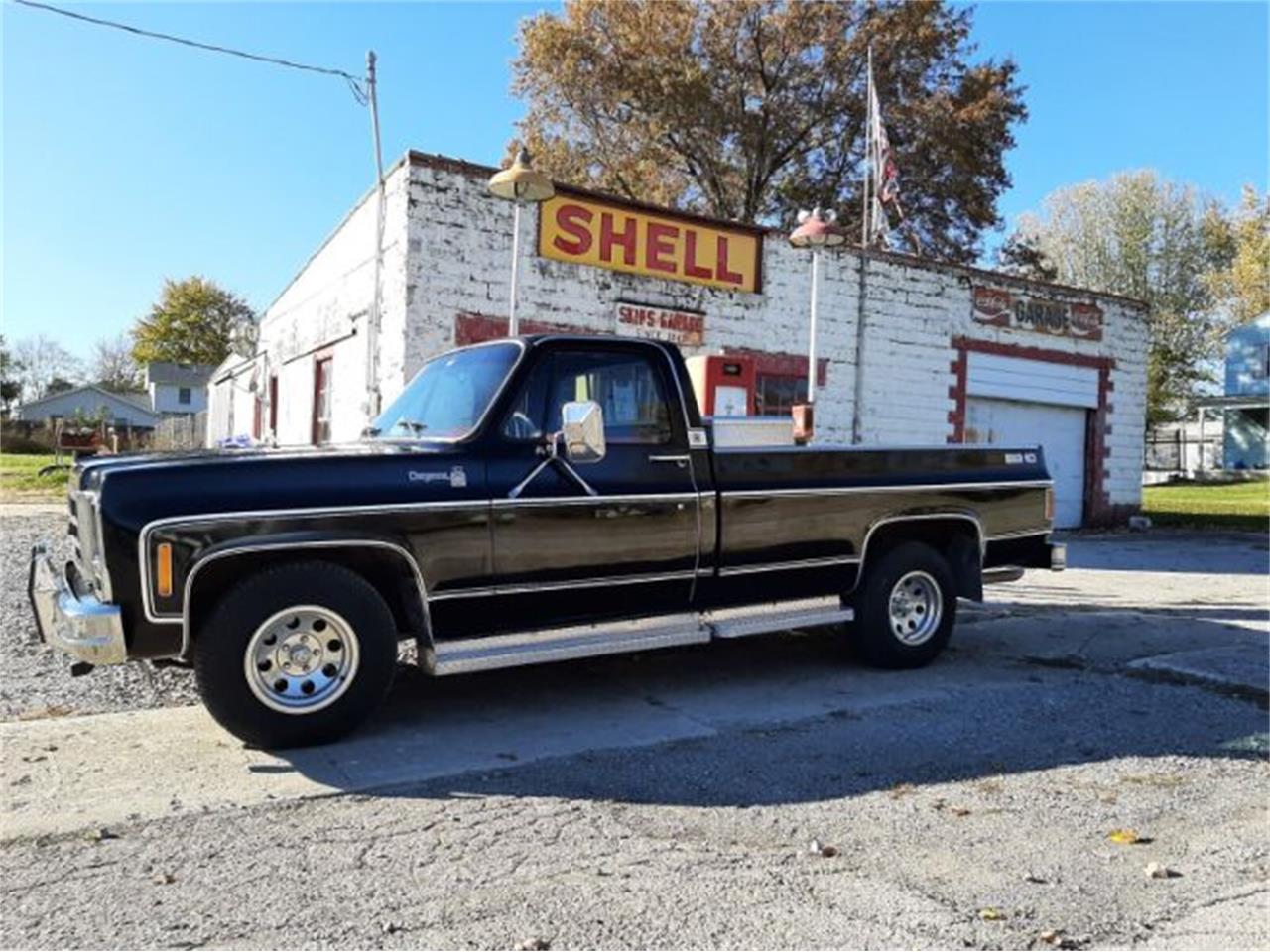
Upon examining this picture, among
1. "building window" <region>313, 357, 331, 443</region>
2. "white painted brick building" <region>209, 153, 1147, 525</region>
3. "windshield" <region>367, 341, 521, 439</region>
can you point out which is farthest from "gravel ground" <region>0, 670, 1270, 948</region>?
"building window" <region>313, 357, 331, 443</region>

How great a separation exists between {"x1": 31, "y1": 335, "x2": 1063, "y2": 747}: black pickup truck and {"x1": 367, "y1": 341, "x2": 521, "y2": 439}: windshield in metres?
0.02

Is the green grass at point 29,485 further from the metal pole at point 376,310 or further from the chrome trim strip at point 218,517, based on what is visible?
the chrome trim strip at point 218,517

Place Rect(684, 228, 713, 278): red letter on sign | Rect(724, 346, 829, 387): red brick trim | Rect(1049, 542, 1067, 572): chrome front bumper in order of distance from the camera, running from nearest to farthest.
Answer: Rect(1049, 542, 1067, 572): chrome front bumper
Rect(684, 228, 713, 278): red letter on sign
Rect(724, 346, 829, 387): red brick trim

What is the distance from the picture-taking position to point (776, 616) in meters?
6.23

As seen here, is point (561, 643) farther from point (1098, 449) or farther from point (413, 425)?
point (1098, 449)

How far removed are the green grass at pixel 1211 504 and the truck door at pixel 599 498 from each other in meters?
17.6

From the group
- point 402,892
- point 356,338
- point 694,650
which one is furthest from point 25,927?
point 356,338

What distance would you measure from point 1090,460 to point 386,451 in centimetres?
1683

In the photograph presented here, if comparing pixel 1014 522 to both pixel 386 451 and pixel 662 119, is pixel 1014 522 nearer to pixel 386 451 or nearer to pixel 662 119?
pixel 386 451

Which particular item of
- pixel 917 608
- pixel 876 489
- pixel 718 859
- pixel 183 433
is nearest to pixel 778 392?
pixel 917 608

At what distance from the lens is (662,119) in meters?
28.3

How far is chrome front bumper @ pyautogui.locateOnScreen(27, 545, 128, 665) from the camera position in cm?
443

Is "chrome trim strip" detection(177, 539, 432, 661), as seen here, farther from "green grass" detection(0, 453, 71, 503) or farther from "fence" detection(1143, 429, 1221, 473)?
"fence" detection(1143, 429, 1221, 473)

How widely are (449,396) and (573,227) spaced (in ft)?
24.4
